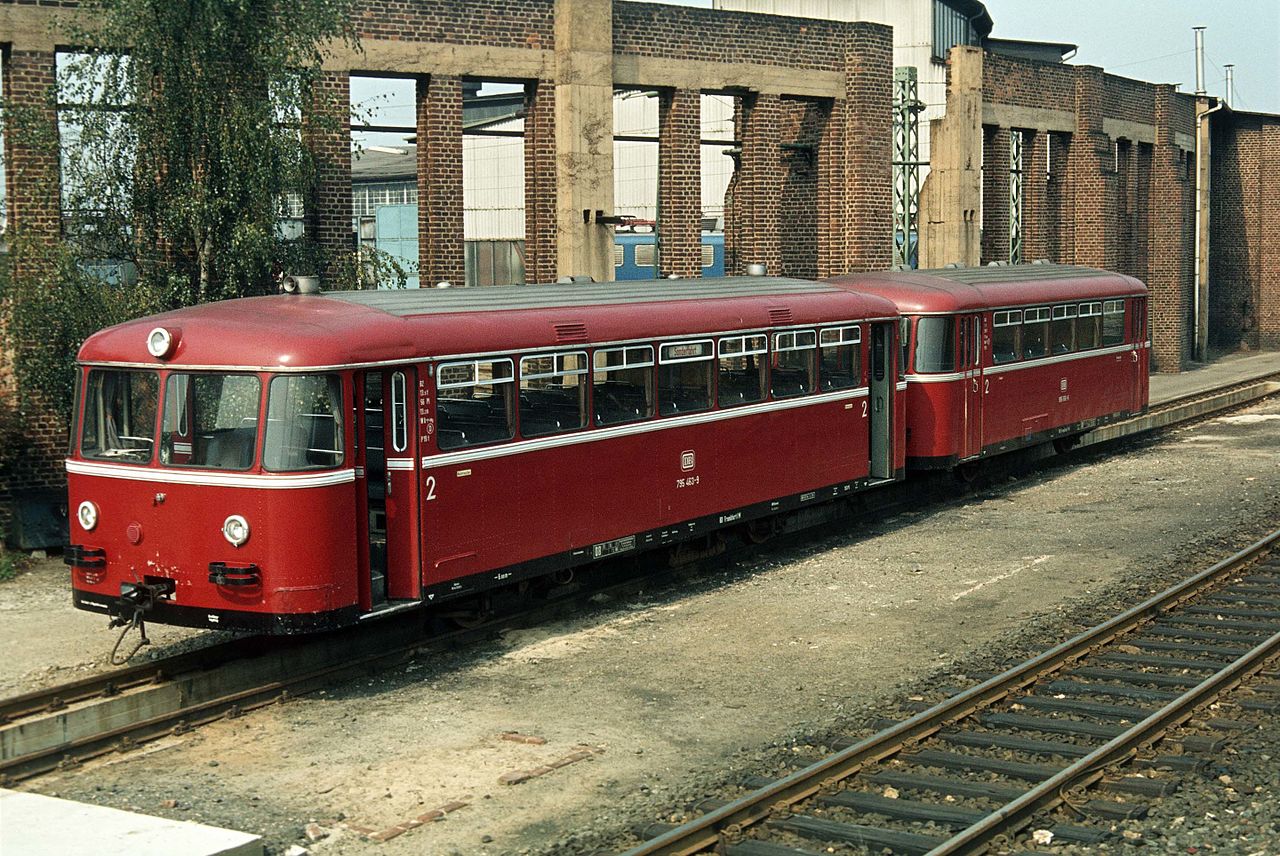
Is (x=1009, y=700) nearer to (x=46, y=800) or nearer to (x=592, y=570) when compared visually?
(x=592, y=570)

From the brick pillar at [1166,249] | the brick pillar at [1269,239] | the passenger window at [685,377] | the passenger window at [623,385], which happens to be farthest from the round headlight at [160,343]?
the brick pillar at [1269,239]

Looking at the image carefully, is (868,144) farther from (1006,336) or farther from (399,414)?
(399,414)

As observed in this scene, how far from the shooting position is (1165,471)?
22578 millimetres

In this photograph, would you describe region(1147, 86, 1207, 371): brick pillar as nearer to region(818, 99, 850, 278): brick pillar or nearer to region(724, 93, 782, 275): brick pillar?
region(818, 99, 850, 278): brick pillar

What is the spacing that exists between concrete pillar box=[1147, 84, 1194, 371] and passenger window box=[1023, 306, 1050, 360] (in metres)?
20.1

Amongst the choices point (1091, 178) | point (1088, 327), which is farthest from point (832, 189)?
point (1091, 178)

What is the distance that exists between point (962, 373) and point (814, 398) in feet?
12.4

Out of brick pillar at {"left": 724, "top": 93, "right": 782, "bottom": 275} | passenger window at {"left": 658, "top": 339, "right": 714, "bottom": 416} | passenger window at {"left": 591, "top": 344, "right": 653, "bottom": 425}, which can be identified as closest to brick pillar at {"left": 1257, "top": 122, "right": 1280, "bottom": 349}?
brick pillar at {"left": 724, "top": 93, "right": 782, "bottom": 275}

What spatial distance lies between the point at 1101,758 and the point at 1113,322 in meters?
16.3

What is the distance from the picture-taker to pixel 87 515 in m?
11.4

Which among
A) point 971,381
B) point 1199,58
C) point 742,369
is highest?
point 1199,58

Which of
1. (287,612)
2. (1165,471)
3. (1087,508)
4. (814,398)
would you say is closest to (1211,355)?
(1165,471)

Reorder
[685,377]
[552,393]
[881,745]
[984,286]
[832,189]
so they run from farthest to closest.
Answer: [832,189], [984,286], [685,377], [552,393], [881,745]

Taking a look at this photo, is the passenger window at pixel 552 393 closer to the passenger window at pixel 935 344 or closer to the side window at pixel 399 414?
the side window at pixel 399 414
